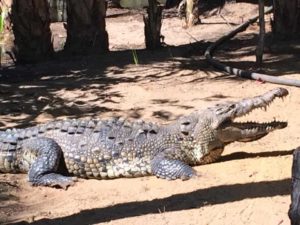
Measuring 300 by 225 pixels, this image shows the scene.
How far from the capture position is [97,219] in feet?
14.8

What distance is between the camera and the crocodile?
562 centimetres

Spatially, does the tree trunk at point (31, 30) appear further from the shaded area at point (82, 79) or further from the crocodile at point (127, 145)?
the crocodile at point (127, 145)

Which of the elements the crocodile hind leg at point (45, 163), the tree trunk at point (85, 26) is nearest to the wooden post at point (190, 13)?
the tree trunk at point (85, 26)

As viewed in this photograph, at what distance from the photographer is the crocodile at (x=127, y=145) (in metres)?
5.62

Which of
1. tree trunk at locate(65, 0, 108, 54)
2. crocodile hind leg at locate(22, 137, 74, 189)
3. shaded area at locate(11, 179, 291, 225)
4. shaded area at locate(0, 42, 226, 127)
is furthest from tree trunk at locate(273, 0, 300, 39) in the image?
shaded area at locate(11, 179, 291, 225)

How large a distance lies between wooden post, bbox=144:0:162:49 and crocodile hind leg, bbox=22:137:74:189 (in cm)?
501

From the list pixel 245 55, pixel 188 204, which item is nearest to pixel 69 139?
pixel 188 204

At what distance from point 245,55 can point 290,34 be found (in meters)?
1.06

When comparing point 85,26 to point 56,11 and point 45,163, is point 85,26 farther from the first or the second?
point 45,163

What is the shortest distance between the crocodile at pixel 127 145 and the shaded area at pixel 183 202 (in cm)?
68

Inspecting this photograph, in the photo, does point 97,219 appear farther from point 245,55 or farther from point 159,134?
point 245,55

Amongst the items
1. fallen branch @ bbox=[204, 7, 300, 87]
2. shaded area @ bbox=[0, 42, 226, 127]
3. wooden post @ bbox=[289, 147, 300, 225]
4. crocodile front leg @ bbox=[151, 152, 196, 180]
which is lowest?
crocodile front leg @ bbox=[151, 152, 196, 180]

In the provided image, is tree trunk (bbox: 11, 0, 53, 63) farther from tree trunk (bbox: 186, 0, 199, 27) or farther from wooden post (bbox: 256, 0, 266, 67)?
tree trunk (bbox: 186, 0, 199, 27)

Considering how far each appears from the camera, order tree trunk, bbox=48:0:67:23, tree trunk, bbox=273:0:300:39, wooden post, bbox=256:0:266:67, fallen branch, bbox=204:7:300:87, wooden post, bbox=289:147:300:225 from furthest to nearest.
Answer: tree trunk, bbox=48:0:67:23, tree trunk, bbox=273:0:300:39, wooden post, bbox=256:0:266:67, fallen branch, bbox=204:7:300:87, wooden post, bbox=289:147:300:225
